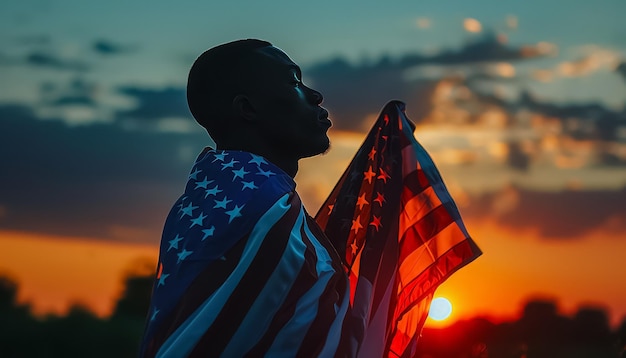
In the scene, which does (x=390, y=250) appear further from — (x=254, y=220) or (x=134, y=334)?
→ (x=134, y=334)

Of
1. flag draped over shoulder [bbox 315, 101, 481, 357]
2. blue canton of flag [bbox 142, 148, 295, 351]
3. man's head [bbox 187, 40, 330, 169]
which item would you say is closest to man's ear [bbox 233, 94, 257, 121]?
man's head [bbox 187, 40, 330, 169]

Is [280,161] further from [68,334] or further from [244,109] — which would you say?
[68,334]

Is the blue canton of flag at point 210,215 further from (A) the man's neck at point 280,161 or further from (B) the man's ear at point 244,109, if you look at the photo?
(B) the man's ear at point 244,109

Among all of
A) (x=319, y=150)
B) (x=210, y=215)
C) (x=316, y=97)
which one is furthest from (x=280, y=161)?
(x=210, y=215)

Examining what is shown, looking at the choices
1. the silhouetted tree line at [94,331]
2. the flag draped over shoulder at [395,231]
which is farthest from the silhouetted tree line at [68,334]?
the flag draped over shoulder at [395,231]

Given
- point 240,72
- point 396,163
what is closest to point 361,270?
point 396,163

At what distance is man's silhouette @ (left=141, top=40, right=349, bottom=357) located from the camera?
539cm

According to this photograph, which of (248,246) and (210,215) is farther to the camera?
(210,215)

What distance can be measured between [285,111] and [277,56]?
1.23ft

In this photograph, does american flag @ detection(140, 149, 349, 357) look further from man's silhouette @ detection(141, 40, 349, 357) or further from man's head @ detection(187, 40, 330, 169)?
man's head @ detection(187, 40, 330, 169)

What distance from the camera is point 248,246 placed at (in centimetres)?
553

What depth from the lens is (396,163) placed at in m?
7.16

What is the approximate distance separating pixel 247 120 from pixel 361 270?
1.18m

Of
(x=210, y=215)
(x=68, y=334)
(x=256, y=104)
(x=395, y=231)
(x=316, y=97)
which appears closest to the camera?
(x=210, y=215)
